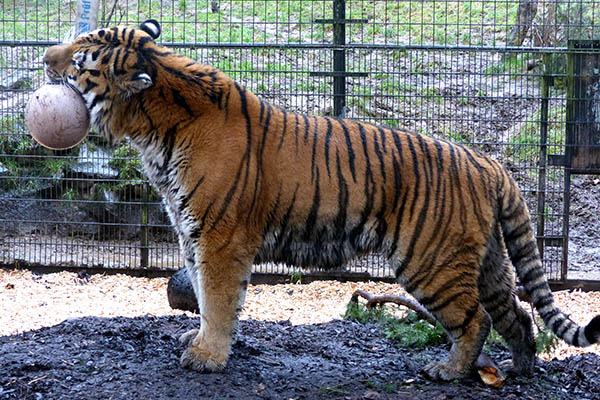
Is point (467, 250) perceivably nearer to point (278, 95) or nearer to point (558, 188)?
point (278, 95)

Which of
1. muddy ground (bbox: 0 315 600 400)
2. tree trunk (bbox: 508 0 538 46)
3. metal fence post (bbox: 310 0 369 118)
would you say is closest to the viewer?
muddy ground (bbox: 0 315 600 400)

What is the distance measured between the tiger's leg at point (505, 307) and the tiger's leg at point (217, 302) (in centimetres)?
164

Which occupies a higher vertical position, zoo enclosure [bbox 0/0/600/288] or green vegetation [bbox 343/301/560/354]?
zoo enclosure [bbox 0/0/600/288]

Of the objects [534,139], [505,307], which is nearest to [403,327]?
[505,307]

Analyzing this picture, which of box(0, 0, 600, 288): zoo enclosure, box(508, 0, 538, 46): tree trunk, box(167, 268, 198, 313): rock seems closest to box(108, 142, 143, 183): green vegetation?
box(0, 0, 600, 288): zoo enclosure

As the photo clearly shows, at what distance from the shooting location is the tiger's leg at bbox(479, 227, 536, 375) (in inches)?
193

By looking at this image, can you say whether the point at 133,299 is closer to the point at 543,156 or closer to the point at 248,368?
the point at 248,368

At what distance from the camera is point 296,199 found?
185 inches

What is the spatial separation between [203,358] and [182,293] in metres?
2.16

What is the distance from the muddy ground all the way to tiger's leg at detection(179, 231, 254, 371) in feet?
0.31

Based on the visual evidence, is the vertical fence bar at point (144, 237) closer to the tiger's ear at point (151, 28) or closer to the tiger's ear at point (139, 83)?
the tiger's ear at point (151, 28)

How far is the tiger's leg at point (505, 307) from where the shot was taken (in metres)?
4.89

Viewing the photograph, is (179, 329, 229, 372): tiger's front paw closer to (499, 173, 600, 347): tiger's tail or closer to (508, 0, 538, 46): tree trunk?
(499, 173, 600, 347): tiger's tail

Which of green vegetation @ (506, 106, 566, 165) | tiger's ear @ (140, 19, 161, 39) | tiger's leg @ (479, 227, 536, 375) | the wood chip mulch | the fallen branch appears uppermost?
tiger's ear @ (140, 19, 161, 39)
